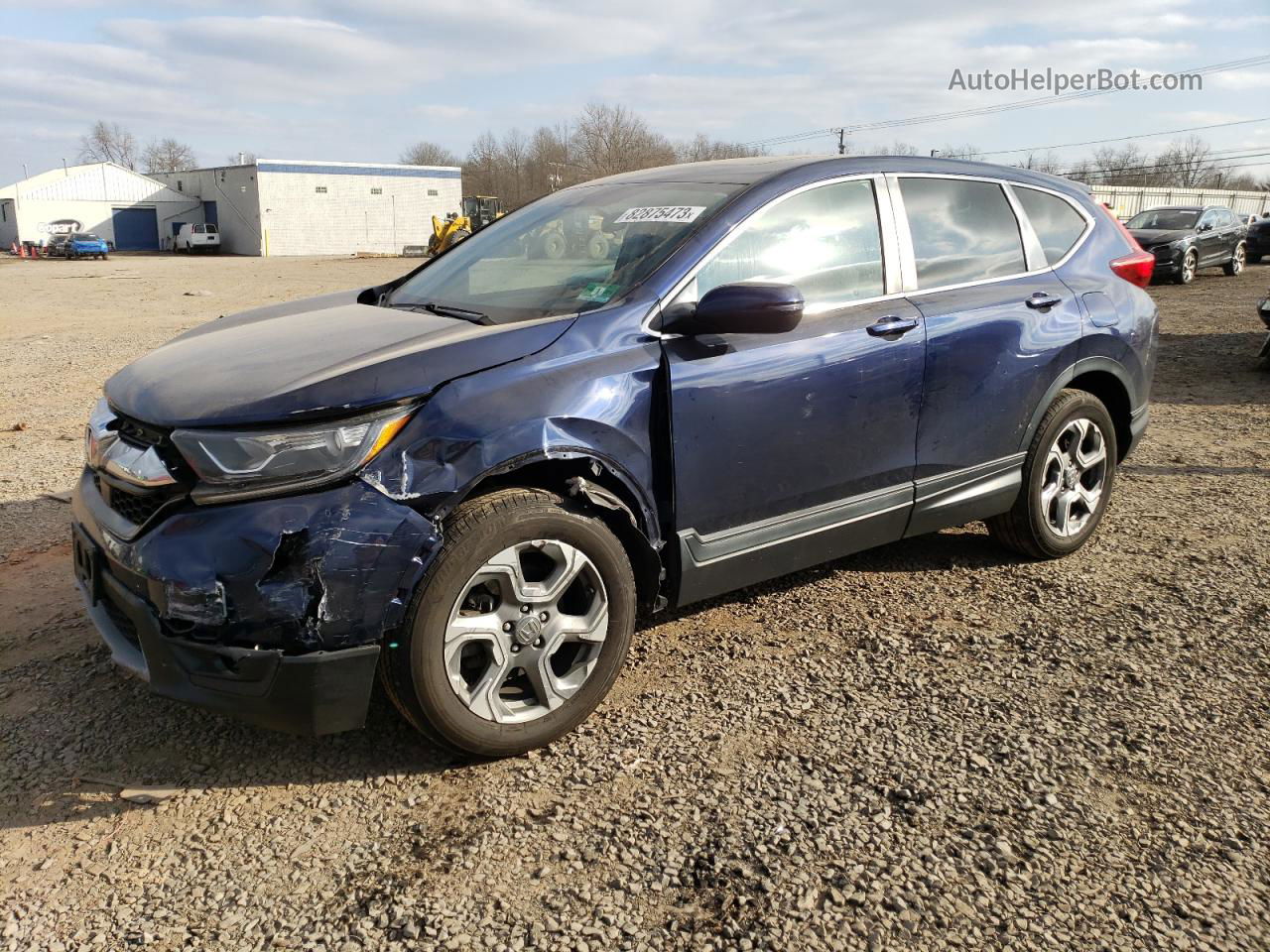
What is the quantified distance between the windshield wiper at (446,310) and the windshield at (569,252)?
0.07 feet

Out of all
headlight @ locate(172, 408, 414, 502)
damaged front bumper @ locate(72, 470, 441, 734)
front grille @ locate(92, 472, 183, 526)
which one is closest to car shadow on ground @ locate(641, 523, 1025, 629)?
damaged front bumper @ locate(72, 470, 441, 734)

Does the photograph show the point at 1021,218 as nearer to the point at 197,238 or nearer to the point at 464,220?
the point at 464,220

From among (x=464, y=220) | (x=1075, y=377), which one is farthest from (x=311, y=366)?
(x=464, y=220)

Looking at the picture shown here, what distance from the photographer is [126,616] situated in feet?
9.17

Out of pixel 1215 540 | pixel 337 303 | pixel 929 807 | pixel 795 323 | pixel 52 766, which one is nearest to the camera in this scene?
pixel 929 807

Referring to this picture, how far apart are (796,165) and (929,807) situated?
236cm

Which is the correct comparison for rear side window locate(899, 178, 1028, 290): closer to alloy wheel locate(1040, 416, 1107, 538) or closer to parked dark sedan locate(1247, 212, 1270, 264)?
alloy wheel locate(1040, 416, 1107, 538)

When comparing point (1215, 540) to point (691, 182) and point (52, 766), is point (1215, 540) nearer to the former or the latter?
point (691, 182)

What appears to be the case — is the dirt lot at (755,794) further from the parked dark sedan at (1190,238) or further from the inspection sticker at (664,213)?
the parked dark sedan at (1190,238)

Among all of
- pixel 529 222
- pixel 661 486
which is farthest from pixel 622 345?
pixel 529 222

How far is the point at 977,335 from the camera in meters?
3.95

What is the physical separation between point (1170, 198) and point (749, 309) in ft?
234

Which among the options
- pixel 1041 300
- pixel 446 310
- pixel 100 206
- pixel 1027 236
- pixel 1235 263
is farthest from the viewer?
pixel 100 206

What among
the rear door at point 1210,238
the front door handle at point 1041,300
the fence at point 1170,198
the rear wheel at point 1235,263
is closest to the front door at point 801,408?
the front door handle at point 1041,300
